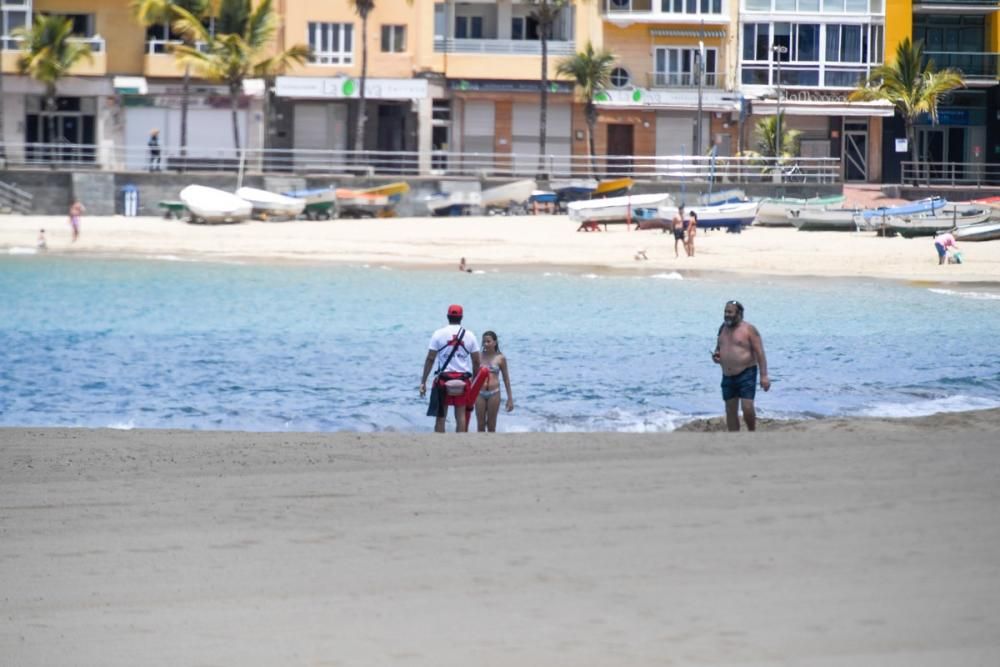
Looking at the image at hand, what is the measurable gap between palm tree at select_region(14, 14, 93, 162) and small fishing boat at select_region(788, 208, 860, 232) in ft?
80.3

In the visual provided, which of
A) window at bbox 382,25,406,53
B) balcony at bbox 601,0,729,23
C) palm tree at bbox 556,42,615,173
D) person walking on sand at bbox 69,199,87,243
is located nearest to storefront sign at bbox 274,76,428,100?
window at bbox 382,25,406,53

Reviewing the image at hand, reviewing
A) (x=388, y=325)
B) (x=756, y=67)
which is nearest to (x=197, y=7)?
(x=756, y=67)

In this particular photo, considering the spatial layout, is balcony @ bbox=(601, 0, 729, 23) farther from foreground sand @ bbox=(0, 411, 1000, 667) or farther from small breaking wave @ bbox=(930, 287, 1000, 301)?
foreground sand @ bbox=(0, 411, 1000, 667)

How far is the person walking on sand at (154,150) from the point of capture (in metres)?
51.3

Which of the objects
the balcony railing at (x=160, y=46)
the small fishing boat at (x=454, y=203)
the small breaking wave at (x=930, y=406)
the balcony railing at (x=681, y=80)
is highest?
the balcony railing at (x=160, y=46)

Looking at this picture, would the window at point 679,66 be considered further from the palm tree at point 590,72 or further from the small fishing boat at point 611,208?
the small fishing boat at point 611,208

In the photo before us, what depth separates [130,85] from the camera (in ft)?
179

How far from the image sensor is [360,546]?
29.8 ft

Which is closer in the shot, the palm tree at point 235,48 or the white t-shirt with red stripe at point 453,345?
the white t-shirt with red stripe at point 453,345

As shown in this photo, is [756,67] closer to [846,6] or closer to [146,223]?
[846,6]

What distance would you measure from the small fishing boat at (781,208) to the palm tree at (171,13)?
18.9 metres

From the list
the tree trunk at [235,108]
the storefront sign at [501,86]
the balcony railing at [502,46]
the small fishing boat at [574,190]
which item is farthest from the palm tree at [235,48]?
the small fishing boat at [574,190]

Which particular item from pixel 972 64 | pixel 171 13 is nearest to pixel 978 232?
pixel 972 64

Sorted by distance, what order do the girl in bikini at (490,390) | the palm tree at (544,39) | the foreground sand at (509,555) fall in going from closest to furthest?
the foreground sand at (509,555)
the girl in bikini at (490,390)
the palm tree at (544,39)
